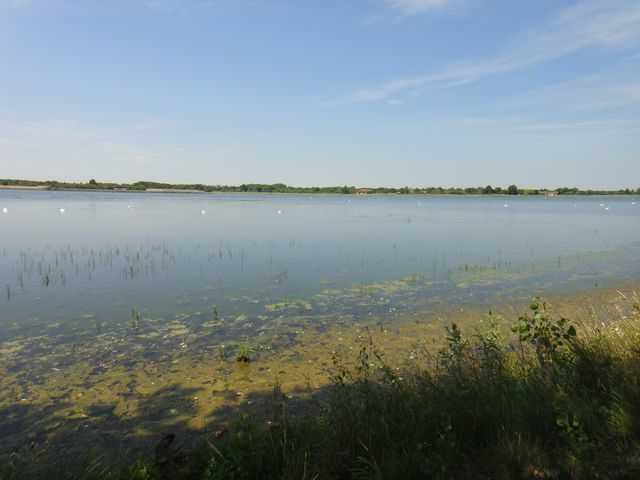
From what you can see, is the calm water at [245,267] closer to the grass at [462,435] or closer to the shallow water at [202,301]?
the shallow water at [202,301]

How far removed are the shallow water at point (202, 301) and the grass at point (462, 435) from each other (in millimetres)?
2538

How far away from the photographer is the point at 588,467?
365 centimetres

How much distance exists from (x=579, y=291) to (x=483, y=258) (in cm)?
780

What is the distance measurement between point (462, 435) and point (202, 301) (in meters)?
10.8

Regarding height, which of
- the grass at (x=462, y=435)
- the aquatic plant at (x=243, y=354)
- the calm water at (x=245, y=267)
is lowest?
the calm water at (x=245, y=267)

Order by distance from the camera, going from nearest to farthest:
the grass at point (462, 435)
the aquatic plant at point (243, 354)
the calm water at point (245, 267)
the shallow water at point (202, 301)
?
1. the grass at point (462, 435)
2. the shallow water at point (202, 301)
3. the aquatic plant at point (243, 354)
4. the calm water at point (245, 267)

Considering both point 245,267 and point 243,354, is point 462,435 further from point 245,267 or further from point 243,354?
point 245,267

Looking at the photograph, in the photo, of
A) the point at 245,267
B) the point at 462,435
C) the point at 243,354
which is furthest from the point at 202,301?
the point at 462,435

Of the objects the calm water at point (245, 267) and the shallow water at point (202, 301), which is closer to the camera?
the shallow water at point (202, 301)

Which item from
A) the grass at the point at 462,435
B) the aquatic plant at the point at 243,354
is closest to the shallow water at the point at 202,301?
the aquatic plant at the point at 243,354

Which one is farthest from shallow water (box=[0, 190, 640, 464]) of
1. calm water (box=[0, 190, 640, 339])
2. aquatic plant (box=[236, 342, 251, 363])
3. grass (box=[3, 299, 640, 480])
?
grass (box=[3, 299, 640, 480])

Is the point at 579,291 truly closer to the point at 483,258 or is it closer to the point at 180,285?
the point at 483,258

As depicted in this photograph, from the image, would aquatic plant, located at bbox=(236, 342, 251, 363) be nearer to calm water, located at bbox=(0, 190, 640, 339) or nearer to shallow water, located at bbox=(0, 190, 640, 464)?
shallow water, located at bbox=(0, 190, 640, 464)

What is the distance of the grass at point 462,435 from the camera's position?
12.8 feet
